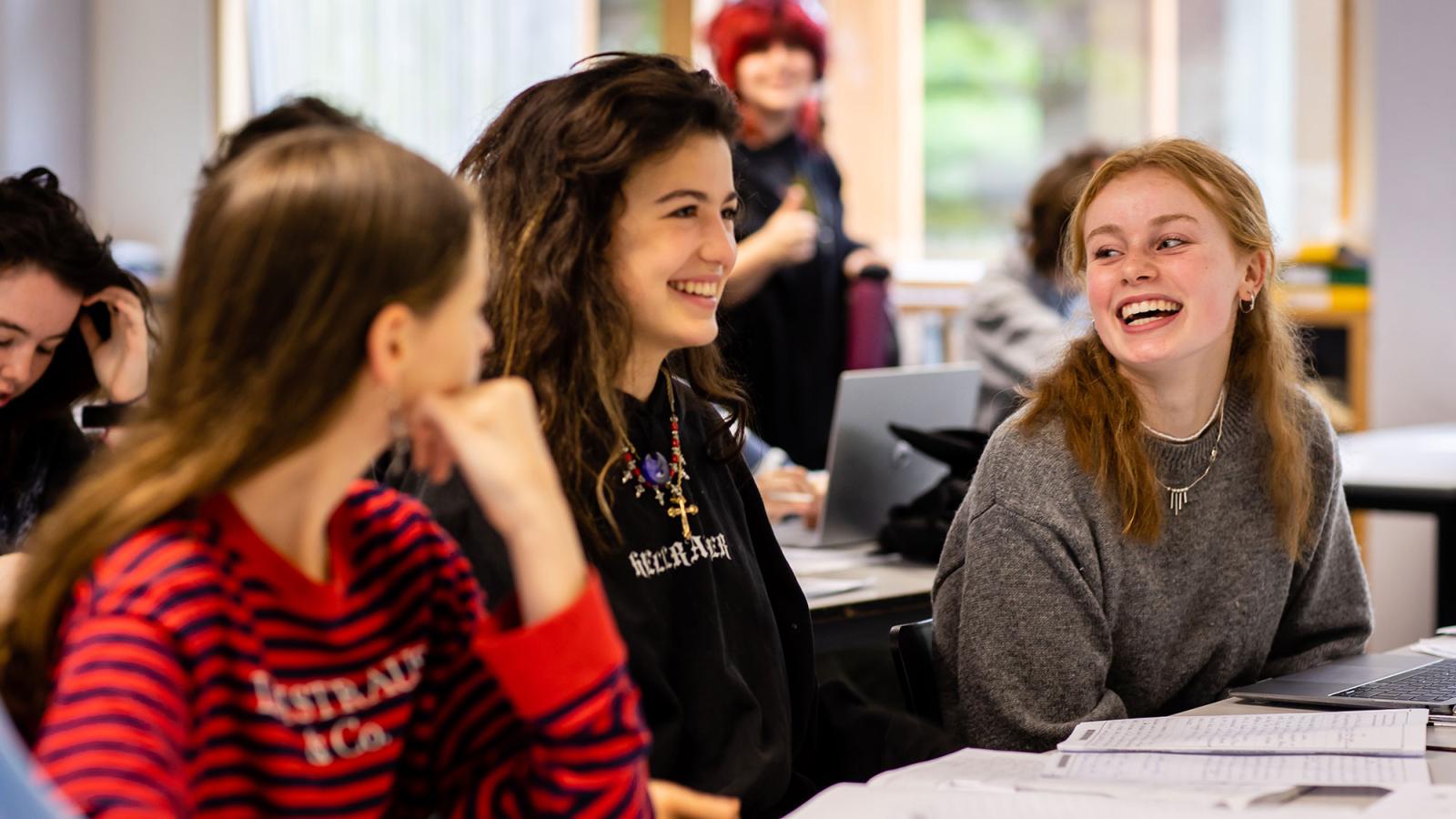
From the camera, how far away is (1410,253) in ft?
14.8

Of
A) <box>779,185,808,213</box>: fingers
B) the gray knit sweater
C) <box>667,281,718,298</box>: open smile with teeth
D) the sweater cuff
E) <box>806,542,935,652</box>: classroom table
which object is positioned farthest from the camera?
<box>779,185,808,213</box>: fingers

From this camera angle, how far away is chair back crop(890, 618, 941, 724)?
5.64ft

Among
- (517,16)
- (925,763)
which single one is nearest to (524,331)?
(925,763)

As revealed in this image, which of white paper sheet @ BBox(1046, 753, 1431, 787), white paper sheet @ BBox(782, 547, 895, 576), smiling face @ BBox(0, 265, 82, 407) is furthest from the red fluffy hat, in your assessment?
white paper sheet @ BBox(1046, 753, 1431, 787)

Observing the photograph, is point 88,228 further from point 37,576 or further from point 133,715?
point 133,715

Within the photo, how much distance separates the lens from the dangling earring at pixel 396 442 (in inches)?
37.4

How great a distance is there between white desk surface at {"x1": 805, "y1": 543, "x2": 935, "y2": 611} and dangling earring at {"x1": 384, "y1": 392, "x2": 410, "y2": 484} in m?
0.71

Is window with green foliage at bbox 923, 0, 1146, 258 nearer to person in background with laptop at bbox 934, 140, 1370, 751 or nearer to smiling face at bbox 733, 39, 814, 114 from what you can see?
smiling face at bbox 733, 39, 814, 114

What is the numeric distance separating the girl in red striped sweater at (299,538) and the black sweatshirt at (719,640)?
1.39ft

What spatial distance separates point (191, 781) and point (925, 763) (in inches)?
26.7

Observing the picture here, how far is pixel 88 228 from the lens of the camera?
74.6 inches

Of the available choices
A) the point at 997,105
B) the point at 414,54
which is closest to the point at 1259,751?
the point at 997,105

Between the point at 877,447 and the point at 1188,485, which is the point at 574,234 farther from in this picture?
the point at 877,447

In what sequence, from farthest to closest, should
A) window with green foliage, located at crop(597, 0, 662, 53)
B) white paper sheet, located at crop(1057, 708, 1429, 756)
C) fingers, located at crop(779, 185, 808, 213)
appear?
window with green foliage, located at crop(597, 0, 662, 53), fingers, located at crop(779, 185, 808, 213), white paper sheet, located at crop(1057, 708, 1429, 756)
